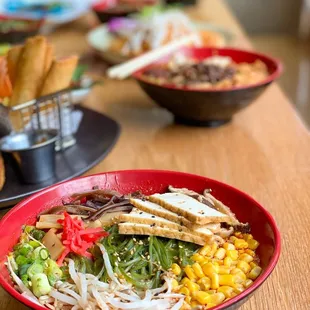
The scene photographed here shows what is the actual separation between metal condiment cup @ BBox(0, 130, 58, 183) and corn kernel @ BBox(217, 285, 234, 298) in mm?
571

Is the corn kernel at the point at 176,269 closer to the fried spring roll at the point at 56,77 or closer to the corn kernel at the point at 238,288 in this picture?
the corn kernel at the point at 238,288

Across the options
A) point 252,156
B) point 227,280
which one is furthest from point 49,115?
point 227,280

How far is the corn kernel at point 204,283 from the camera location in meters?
0.89

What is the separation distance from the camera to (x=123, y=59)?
2135 millimetres

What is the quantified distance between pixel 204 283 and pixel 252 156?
2.19 ft

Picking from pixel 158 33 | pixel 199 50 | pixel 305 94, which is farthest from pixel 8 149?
pixel 305 94

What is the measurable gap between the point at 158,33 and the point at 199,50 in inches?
11.7


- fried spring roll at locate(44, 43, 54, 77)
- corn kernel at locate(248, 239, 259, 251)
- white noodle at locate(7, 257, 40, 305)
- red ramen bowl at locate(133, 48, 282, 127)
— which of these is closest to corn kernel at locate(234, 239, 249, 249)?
corn kernel at locate(248, 239, 259, 251)

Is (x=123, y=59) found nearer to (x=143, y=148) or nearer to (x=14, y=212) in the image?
(x=143, y=148)

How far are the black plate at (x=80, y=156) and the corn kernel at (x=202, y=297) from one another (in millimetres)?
529

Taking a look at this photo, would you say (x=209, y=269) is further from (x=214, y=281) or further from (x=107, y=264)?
(x=107, y=264)

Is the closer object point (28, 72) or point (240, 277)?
point (240, 277)

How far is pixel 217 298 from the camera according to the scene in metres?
0.85

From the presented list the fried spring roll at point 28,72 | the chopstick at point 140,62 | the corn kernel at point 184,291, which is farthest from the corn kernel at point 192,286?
the chopstick at point 140,62
